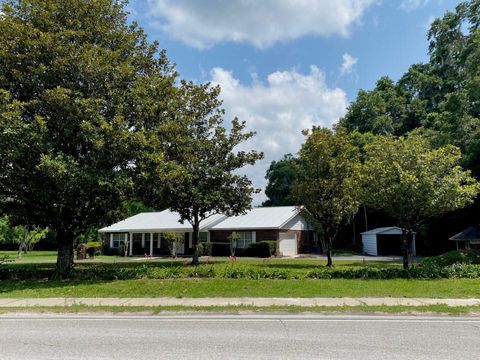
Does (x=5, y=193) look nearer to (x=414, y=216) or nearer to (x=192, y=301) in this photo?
(x=192, y=301)

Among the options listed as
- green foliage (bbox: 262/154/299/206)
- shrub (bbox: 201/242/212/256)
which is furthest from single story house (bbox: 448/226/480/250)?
green foliage (bbox: 262/154/299/206)

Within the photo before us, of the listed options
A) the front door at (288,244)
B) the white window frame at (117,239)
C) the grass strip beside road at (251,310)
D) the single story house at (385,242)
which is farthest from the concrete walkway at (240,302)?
the white window frame at (117,239)

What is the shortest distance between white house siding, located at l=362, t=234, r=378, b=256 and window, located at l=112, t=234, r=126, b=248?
967 inches

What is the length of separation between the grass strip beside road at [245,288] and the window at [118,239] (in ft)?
87.6

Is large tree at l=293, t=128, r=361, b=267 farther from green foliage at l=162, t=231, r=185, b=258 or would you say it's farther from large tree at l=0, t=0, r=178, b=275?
green foliage at l=162, t=231, r=185, b=258

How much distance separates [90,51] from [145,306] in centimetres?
1053

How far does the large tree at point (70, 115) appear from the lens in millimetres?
15891

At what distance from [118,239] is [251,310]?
116 feet

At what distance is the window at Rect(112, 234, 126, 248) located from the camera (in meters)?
43.6

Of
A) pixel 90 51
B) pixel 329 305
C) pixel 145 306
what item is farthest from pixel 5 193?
pixel 329 305

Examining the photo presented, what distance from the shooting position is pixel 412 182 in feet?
60.9

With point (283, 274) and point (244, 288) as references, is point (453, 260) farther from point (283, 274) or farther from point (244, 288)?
point (244, 288)

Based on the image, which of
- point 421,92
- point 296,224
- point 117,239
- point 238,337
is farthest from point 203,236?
point 421,92

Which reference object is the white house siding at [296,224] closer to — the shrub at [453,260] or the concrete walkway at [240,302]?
the shrub at [453,260]
